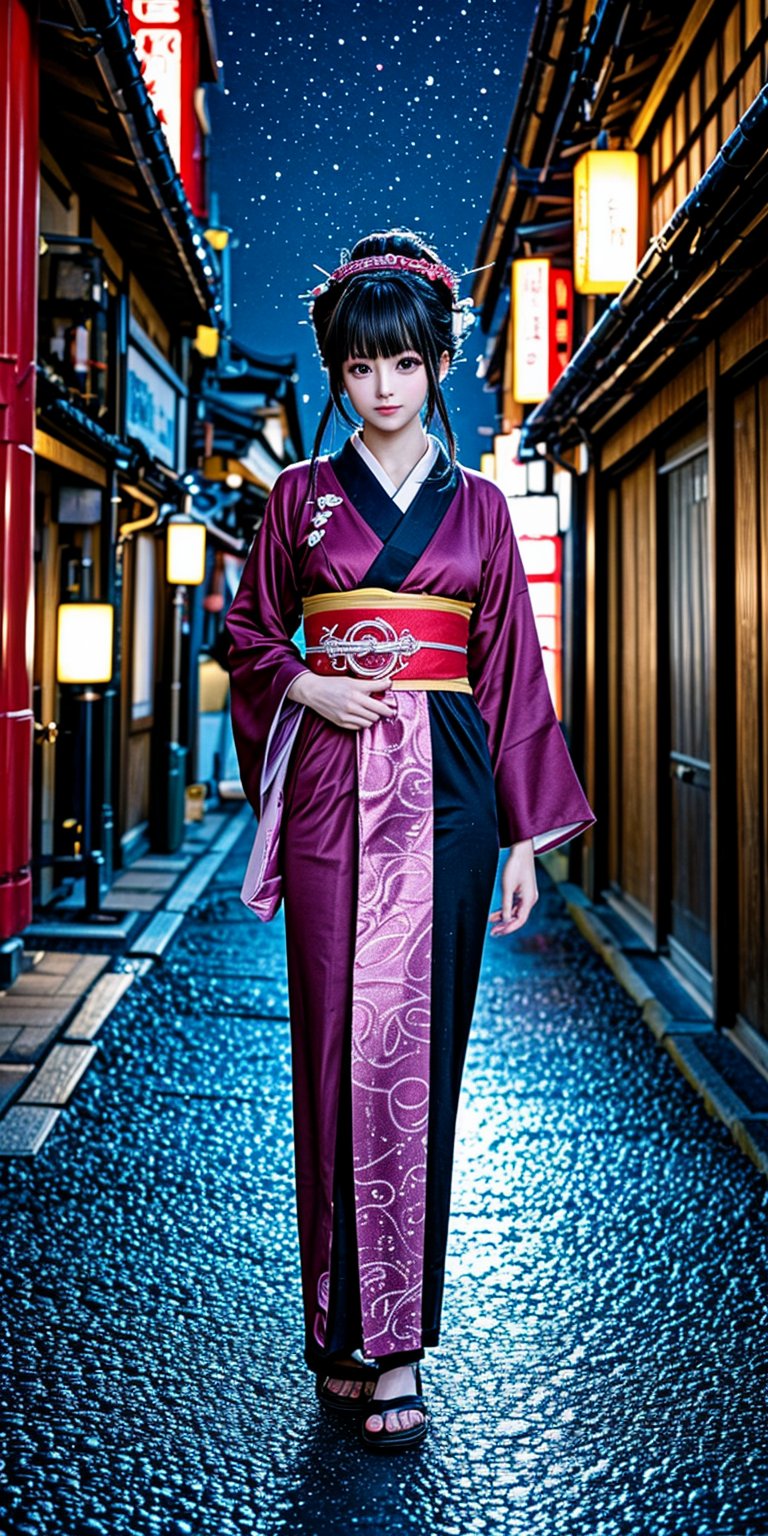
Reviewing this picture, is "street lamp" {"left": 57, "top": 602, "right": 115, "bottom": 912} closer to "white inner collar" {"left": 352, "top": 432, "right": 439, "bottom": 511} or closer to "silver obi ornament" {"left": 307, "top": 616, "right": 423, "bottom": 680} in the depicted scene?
"white inner collar" {"left": 352, "top": 432, "right": 439, "bottom": 511}

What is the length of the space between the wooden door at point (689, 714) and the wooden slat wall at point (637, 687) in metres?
0.26

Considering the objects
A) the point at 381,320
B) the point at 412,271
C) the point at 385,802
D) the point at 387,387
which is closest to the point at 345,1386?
the point at 385,802

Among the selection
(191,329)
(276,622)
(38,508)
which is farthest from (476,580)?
(191,329)

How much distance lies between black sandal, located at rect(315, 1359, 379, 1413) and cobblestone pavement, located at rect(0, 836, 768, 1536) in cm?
6

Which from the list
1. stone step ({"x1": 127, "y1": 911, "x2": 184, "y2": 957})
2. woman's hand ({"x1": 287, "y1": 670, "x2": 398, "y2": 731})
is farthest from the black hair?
stone step ({"x1": 127, "y1": 911, "x2": 184, "y2": 957})

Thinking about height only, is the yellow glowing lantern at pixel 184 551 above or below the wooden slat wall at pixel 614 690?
above

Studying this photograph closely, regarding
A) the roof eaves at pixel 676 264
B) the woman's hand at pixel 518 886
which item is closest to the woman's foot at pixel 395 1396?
the woman's hand at pixel 518 886

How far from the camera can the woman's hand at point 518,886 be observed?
3826 mm

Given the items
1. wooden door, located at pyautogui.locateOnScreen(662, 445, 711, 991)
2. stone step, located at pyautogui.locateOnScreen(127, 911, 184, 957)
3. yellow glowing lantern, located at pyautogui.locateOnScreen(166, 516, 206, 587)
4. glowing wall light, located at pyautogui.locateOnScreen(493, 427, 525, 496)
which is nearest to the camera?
wooden door, located at pyautogui.locateOnScreen(662, 445, 711, 991)

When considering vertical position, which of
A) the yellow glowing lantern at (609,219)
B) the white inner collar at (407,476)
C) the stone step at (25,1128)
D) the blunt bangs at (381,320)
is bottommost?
the stone step at (25,1128)

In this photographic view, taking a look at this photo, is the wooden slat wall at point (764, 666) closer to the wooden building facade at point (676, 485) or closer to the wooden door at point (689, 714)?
the wooden building facade at point (676, 485)

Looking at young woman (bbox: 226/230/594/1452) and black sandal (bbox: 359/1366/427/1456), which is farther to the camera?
young woman (bbox: 226/230/594/1452)

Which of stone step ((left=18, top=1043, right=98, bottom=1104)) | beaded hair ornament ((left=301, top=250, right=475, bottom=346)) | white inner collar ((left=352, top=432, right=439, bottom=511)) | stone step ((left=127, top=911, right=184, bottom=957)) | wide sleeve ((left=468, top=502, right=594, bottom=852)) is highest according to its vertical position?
beaded hair ornament ((left=301, top=250, right=475, bottom=346))

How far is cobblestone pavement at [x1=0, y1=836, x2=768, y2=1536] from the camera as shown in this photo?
323 cm
